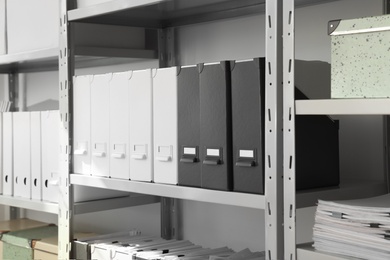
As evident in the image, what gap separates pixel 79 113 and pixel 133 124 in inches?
11.0

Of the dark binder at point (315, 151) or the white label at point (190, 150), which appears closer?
the dark binder at point (315, 151)

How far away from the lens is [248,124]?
1492 mm

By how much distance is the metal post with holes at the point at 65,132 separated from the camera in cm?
205

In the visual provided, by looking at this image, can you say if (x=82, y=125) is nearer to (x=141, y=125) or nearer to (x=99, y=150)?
(x=99, y=150)

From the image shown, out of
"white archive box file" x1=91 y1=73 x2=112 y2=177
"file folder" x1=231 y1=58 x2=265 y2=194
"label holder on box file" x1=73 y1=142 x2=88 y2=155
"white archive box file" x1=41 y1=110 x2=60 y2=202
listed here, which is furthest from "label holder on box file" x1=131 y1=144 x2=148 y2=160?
"white archive box file" x1=41 y1=110 x2=60 y2=202

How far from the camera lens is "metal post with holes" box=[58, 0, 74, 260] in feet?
6.72

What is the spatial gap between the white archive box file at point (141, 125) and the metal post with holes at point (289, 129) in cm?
52

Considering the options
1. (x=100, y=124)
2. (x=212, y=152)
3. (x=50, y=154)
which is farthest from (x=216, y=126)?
(x=50, y=154)

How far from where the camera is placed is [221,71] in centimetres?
154

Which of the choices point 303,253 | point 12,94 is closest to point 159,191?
point 303,253

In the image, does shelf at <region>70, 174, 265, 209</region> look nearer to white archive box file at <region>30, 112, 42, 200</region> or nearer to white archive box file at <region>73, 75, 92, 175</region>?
white archive box file at <region>73, 75, 92, 175</region>

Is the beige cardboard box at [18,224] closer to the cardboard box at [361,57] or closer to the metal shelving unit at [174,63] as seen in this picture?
the metal shelving unit at [174,63]

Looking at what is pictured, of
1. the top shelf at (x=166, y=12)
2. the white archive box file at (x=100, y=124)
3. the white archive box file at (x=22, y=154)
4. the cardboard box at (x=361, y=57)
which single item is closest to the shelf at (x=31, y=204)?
the white archive box file at (x=22, y=154)

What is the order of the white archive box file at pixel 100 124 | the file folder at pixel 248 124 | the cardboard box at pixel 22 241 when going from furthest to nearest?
1. the cardboard box at pixel 22 241
2. the white archive box file at pixel 100 124
3. the file folder at pixel 248 124
